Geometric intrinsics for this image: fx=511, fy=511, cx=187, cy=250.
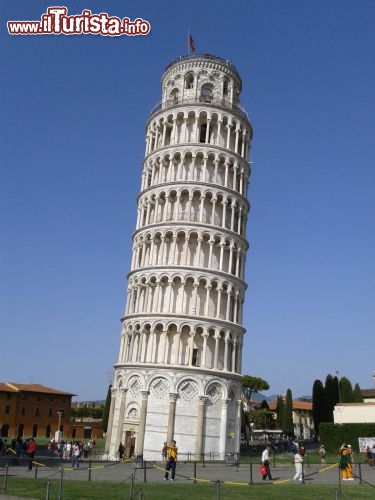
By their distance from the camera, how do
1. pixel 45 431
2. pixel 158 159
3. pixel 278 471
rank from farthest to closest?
pixel 45 431 < pixel 158 159 < pixel 278 471

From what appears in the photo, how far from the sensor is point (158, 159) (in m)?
48.9

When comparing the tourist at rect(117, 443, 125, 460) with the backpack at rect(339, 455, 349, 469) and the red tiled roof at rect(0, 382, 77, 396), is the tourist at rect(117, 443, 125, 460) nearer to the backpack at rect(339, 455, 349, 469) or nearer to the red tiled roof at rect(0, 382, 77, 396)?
the backpack at rect(339, 455, 349, 469)

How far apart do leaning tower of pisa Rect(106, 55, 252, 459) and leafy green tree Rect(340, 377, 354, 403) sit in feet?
93.1

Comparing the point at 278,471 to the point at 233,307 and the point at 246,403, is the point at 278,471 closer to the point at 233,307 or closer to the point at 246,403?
the point at 233,307

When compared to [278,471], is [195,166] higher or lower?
higher

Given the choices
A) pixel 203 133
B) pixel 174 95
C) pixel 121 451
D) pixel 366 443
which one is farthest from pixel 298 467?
pixel 174 95

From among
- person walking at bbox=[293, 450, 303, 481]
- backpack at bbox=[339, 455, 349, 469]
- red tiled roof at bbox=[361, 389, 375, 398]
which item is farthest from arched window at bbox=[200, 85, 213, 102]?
red tiled roof at bbox=[361, 389, 375, 398]

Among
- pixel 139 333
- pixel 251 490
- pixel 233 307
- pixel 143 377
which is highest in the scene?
pixel 233 307

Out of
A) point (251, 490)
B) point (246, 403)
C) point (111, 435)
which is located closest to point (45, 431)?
point (246, 403)

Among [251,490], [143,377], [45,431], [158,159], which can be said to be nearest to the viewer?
[251,490]

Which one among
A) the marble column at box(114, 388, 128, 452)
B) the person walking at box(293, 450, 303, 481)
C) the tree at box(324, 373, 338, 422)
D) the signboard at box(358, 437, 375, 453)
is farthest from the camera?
the tree at box(324, 373, 338, 422)

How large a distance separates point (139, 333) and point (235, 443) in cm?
1217

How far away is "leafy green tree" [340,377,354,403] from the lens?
66738 mm

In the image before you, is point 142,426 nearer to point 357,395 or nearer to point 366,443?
point 366,443
